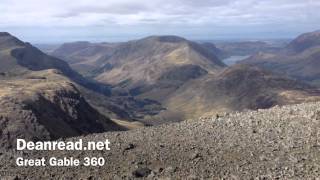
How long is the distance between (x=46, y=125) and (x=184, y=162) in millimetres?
89435

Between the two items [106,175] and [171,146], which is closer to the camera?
[106,175]

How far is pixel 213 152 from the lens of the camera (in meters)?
33.2

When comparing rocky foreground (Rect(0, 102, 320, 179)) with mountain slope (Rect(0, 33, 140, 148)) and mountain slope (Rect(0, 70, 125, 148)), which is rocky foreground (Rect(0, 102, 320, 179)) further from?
mountain slope (Rect(0, 33, 140, 148))

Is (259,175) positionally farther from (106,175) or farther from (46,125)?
(46,125)

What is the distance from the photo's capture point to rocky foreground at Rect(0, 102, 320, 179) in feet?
99.5

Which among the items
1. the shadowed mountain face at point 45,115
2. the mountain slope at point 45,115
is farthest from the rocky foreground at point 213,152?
the shadowed mountain face at point 45,115

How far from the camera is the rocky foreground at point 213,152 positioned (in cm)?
3033

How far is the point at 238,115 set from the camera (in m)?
40.8

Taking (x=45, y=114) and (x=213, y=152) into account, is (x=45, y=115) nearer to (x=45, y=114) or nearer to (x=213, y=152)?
(x=45, y=114)

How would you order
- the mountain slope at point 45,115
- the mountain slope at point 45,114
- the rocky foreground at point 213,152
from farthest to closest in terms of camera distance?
the mountain slope at point 45,114 < the mountain slope at point 45,115 < the rocky foreground at point 213,152

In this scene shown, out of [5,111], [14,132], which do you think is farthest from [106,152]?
[5,111]

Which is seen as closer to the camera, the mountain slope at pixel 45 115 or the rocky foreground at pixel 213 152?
the rocky foreground at pixel 213 152

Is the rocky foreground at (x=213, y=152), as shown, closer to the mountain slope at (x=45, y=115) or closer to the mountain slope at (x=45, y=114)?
the mountain slope at (x=45, y=115)

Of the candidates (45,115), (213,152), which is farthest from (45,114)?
(213,152)
